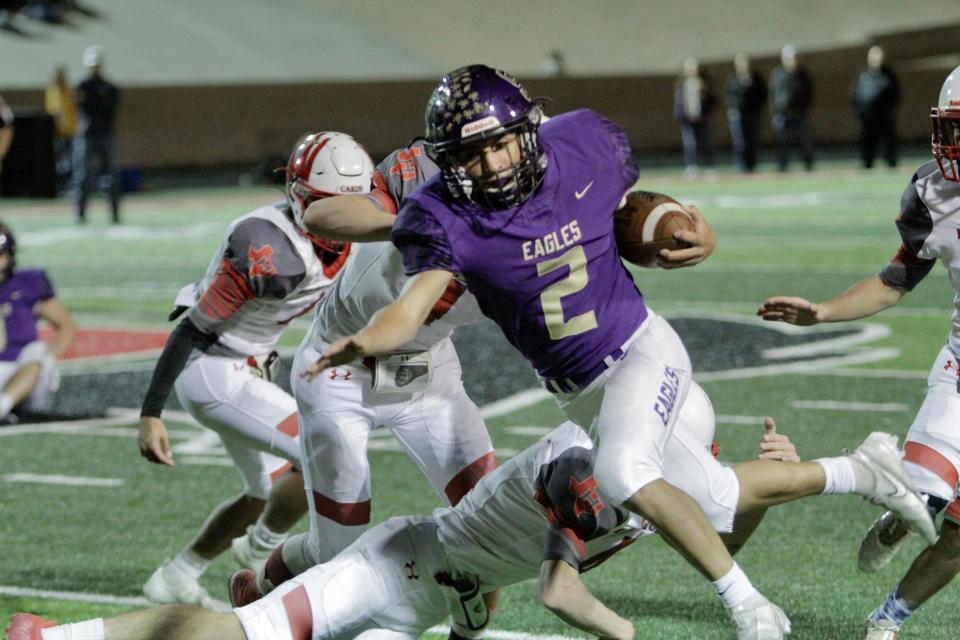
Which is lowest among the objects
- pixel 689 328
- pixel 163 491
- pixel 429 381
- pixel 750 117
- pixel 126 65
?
pixel 126 65

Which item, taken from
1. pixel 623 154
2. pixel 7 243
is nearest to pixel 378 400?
pixel 623 154

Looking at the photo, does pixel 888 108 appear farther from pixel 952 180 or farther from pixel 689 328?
pixel 952 180

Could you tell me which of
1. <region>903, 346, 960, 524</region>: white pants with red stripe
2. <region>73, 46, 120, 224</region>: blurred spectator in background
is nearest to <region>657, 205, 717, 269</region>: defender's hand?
<region>903, 346, 960, 524</region>: white pants with red stripe

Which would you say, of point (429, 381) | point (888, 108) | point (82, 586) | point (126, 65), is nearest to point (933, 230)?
point (429, 381)

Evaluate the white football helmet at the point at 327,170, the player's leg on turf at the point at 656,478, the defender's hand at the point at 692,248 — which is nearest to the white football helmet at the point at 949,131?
the defender's hand at the point at 692,248

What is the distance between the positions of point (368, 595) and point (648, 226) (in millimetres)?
1212

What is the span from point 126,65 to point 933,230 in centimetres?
3039

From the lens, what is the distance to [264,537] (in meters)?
5.18

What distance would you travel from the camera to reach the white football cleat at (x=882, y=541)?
4.47 meters

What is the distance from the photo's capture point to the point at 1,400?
770cm

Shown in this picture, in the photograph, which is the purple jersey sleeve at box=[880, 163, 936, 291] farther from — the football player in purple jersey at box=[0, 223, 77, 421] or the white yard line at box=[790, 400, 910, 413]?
the football player in purple jersey at box=[0, 223, 77, 421]

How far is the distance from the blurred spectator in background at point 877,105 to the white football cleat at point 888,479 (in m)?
20.0

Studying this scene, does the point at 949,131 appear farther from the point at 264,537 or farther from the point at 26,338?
the point at 26,338

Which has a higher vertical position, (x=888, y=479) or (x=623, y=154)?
(x=623, y=154)
